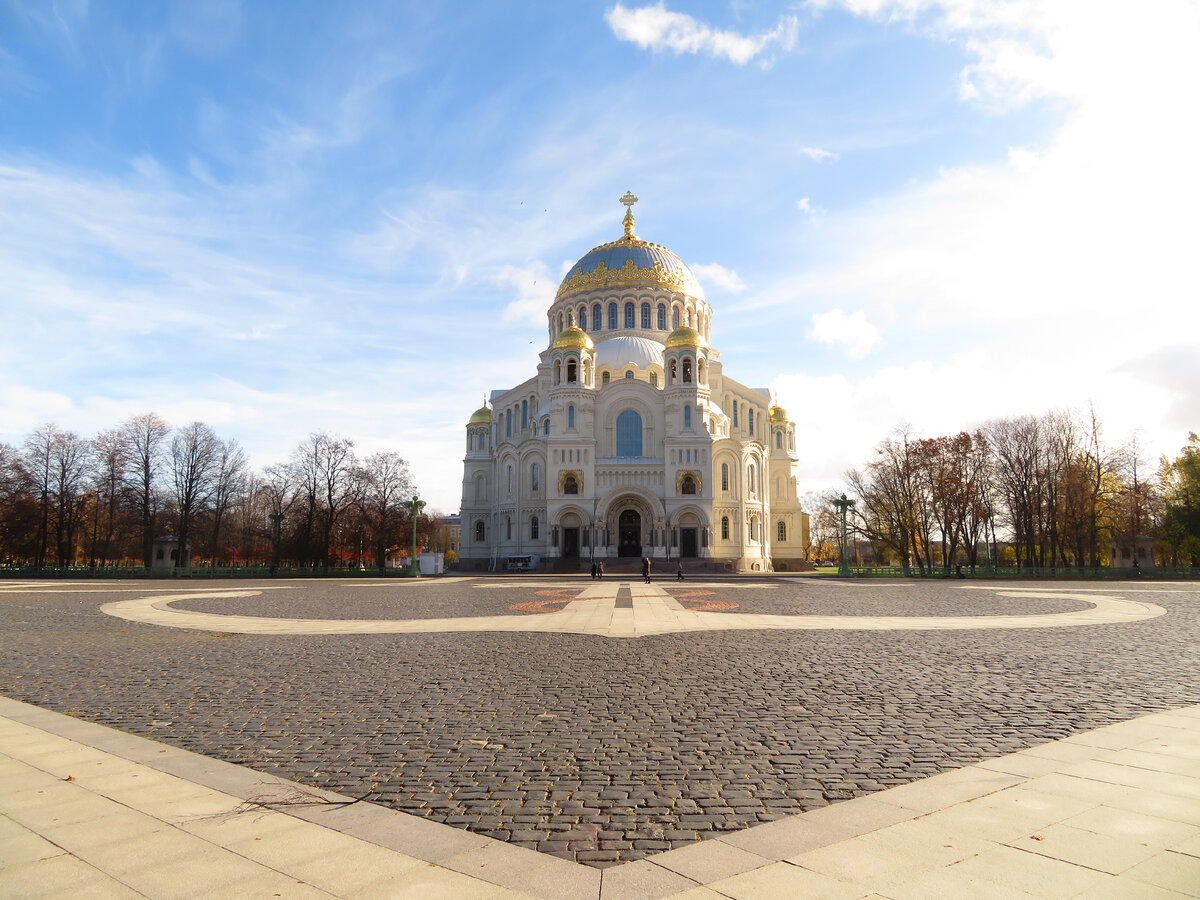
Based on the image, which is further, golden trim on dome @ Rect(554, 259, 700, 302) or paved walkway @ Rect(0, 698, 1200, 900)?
golden trim on dome @ Rect(554, 259, 700, 302)

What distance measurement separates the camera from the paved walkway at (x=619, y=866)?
13.3 ft

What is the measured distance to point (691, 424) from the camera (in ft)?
194

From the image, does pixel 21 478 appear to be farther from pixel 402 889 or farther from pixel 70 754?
pixel 402 889

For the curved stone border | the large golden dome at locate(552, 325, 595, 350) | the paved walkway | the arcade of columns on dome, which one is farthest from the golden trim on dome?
the paved walkway

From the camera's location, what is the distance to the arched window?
59656 millimetres

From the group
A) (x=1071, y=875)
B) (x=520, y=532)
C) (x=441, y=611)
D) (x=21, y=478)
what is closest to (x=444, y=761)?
(x=1071, y=875)

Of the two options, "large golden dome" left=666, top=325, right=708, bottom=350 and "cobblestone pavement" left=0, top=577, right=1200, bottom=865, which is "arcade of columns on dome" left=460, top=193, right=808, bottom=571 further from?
"cobblestone pavement" left=0, top=577, right=1200, bottom=865

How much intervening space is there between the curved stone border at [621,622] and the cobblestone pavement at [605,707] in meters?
1.19

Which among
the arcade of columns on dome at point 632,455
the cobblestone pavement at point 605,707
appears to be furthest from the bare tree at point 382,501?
the cobblestone pavement at point 605,707

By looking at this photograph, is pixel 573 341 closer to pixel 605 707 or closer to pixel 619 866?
pixel 605 707

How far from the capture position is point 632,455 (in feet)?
195

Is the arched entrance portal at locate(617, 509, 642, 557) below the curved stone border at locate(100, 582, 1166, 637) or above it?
above

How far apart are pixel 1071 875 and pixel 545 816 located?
323 centimetres

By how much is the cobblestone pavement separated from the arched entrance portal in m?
42.5
